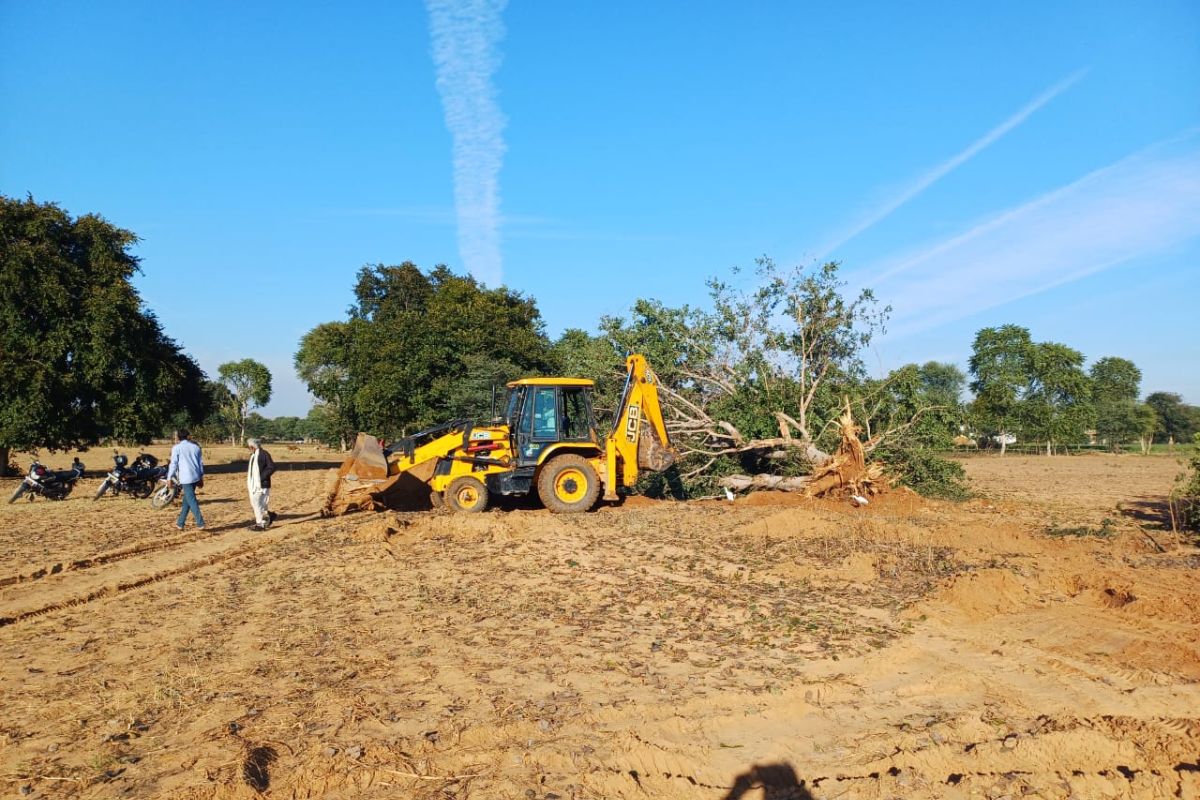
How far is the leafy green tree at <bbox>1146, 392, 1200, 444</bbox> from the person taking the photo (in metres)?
71.2

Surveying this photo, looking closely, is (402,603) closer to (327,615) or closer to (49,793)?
(327,615)

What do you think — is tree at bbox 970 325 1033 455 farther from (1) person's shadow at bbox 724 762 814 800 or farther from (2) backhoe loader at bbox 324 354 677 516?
(1) person's shadow at bbox 724 762 814 800

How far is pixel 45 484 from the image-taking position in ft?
59.5

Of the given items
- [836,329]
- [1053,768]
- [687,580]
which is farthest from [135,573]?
[836,329]

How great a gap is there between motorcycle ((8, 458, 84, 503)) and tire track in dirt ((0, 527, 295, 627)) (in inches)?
365

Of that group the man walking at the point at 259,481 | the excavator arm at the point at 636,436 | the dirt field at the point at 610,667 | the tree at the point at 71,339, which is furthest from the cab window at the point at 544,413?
the tree at the point at 71,339

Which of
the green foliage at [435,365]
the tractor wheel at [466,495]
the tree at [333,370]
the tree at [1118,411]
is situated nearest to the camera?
the tractor wheel at [466,495]

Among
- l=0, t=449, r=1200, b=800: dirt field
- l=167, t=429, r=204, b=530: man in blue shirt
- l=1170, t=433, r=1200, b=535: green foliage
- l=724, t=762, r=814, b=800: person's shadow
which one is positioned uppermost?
l=167, t=429, r=204, b=530: man in blue shirt

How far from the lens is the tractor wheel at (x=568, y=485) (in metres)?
14.5

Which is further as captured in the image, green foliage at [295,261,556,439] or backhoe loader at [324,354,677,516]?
green foliage at [295,261,556,439]

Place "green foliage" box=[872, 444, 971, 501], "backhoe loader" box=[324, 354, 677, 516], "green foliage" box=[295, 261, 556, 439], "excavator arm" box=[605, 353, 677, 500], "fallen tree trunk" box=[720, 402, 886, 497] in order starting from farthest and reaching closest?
"green foliage" box=[295, 261, 556, 439], "green foliage" box=[872, 444, 971, 501], "excavator arm" box=[605, 353, 677, 500], "fallen tree trunk" box=[720, 402, 886, 497], "backhoe loader" box=[324, 354, 677, 516]

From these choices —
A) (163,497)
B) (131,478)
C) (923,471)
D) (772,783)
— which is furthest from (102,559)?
(923,471)

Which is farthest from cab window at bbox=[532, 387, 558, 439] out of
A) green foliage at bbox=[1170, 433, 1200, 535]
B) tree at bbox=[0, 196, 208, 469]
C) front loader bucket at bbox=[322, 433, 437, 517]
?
tree at bbox=[0, 196, 208, 469]

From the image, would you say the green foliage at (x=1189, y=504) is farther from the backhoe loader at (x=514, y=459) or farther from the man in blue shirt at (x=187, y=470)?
the man in blue shirt at (x=187, y=470)
